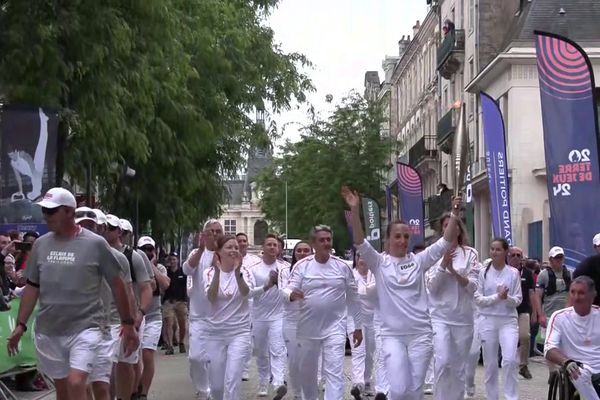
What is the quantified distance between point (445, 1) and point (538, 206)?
19.0m

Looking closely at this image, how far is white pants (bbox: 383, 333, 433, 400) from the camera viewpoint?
11398 mm

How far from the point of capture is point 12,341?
31.7ft

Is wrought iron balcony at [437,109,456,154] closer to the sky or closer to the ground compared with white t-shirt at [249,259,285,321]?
closer to the sky

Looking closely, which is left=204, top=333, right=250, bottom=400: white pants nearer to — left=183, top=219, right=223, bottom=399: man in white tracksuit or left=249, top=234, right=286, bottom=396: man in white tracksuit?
left=183, top=219, right=223, bottom=399: man in white tracksuit

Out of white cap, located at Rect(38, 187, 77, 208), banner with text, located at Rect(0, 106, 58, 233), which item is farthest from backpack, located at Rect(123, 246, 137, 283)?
banner with text, located at Rect(0, 106, 58, 233)

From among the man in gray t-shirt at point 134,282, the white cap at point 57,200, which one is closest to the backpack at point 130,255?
the man in gray t-shirt at point 134,282

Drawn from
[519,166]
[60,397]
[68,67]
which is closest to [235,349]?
[60,397]

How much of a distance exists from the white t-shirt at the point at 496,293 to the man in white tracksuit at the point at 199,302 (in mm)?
3147

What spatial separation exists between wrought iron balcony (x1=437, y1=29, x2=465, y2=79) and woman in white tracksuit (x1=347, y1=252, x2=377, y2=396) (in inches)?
1584

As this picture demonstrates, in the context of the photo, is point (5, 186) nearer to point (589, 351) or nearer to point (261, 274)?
point (261, 274)

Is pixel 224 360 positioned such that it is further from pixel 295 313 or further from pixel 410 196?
pixel 410 196

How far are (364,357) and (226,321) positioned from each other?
13.0ft

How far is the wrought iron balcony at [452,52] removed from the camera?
188 feet

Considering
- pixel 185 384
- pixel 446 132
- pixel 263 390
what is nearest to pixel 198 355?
pixel 263 390
